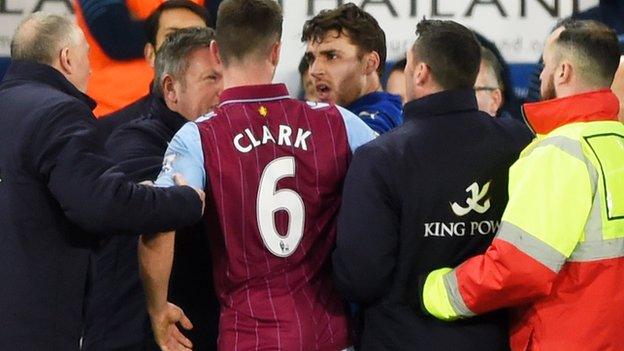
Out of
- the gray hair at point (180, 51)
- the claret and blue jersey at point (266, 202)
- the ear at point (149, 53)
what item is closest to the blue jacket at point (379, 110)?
the gray hair at point (180, 51)

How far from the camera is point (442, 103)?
9.55ft

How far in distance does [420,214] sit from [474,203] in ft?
0.48

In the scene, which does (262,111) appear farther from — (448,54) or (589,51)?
(589,51)

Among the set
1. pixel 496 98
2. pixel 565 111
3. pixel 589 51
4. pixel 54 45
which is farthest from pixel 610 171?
pixel 496 98

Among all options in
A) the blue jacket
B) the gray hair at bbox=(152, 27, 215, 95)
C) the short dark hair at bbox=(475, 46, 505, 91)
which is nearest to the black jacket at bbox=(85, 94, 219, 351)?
the gray hair at bbox=(152, 27, 215, 95)

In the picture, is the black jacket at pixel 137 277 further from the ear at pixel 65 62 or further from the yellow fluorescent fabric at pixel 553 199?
the yellow fluorescent fabric at pixel 553 199

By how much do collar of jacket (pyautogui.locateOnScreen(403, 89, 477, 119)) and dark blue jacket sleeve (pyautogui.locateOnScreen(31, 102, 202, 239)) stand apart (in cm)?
61

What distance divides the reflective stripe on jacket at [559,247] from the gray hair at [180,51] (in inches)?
43.7

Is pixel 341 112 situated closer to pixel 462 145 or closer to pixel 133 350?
pixel 462 145

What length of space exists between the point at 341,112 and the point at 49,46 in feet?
2.71

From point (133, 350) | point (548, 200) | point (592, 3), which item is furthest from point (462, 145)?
point (592, 3)

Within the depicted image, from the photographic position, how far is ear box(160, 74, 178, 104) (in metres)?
3.45

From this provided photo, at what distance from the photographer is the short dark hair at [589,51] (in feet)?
9.47

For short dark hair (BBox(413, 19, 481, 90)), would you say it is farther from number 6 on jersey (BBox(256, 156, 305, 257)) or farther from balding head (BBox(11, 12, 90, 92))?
balding head (BBox(11, 12, 90, 92))
